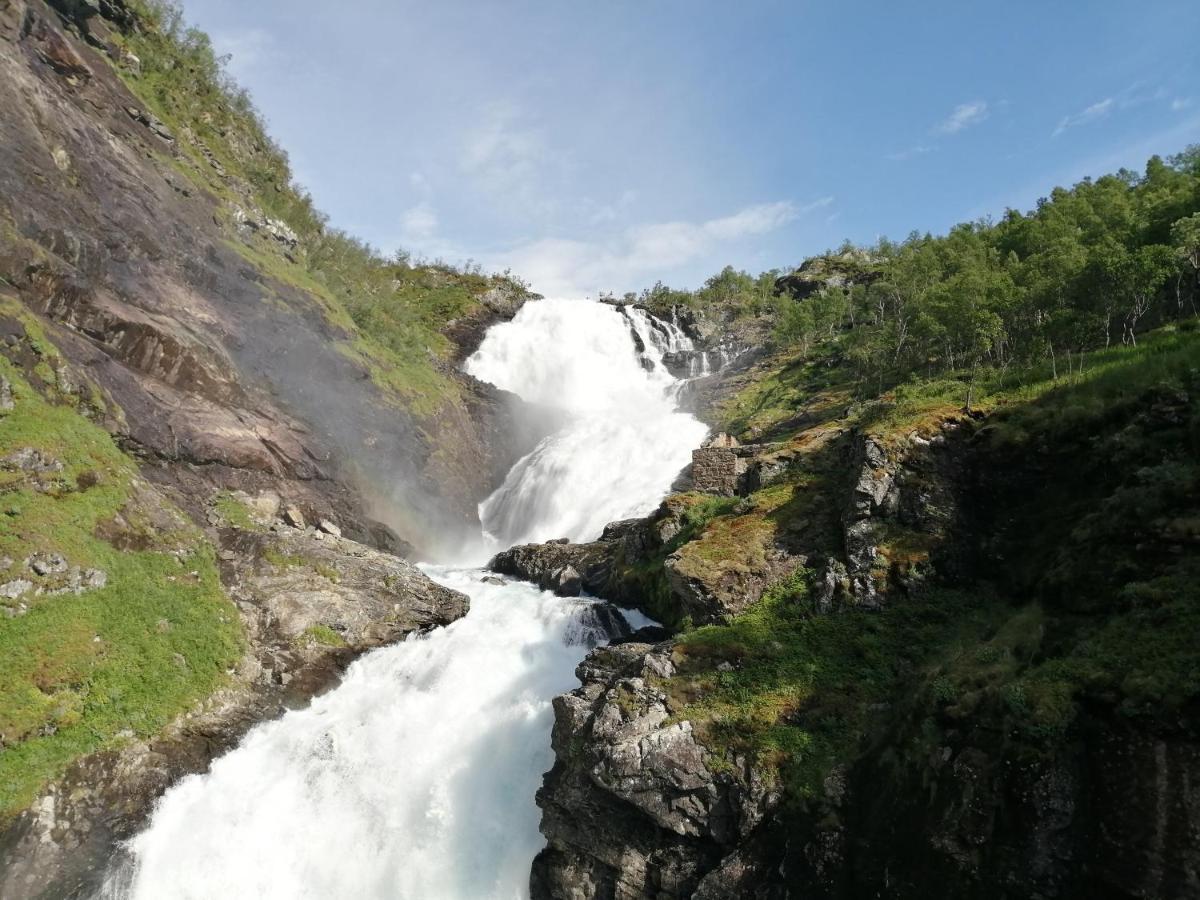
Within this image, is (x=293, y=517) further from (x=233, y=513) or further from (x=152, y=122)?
(x=152, y=122)

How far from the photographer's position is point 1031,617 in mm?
12617

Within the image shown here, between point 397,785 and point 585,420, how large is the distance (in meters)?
39.4

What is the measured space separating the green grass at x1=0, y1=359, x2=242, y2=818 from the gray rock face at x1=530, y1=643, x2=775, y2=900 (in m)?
11.5

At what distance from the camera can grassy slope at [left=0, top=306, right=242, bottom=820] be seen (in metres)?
15.7

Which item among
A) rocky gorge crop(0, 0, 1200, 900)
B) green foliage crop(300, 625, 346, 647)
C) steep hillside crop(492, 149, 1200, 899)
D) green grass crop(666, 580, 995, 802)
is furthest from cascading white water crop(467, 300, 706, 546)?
green grass crop(666, 580, 995, 802)

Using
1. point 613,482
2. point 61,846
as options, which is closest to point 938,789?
point 61,846

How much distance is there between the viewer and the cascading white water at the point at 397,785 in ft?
50.8

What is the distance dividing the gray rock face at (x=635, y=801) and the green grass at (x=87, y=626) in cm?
1149

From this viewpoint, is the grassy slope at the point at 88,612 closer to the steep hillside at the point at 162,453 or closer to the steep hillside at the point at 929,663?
the steep hillside at the point at 162,453

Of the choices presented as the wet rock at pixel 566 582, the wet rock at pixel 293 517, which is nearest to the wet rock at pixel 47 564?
the wet rock at pixel 293 517

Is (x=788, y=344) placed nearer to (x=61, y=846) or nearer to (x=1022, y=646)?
(x=1022, y=646)

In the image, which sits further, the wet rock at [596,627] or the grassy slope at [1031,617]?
the wet rock at [596,627]

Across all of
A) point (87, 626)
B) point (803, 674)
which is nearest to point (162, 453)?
point (87, 626)

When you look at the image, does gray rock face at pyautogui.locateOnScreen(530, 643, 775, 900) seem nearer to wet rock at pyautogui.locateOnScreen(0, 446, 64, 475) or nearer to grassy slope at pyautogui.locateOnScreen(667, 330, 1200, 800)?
grassy slope at pyautogui.locateOnScreen(667, 330, 1200, 800)
